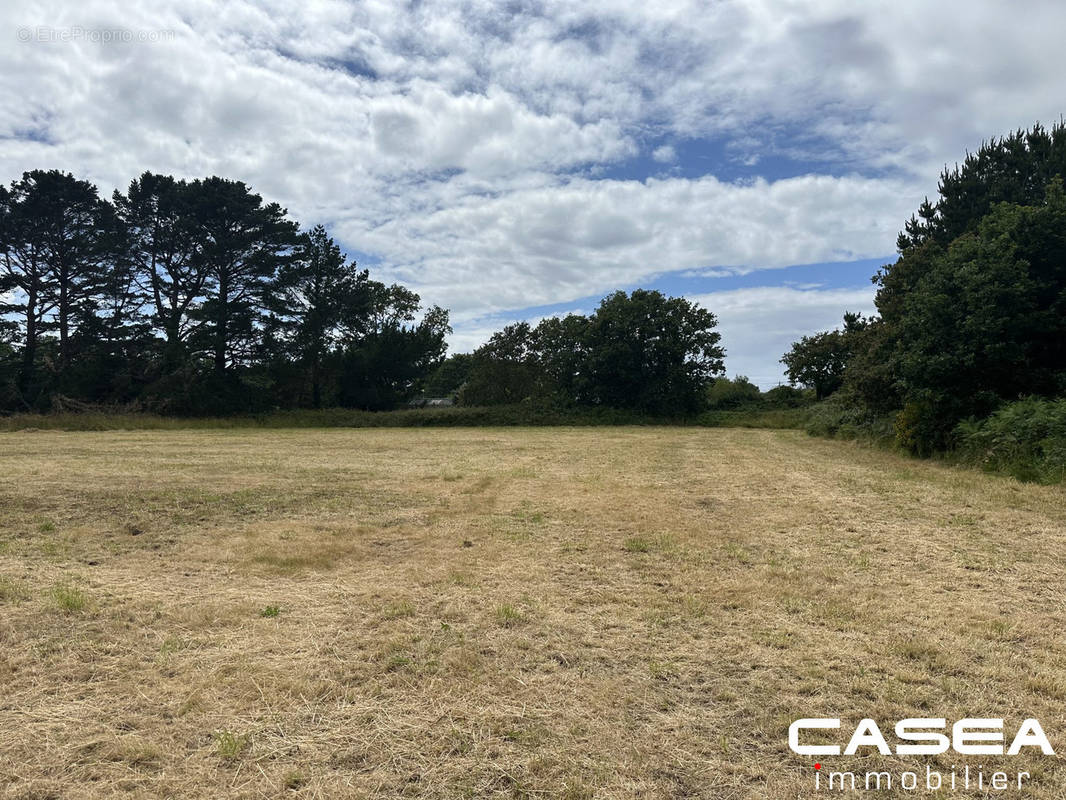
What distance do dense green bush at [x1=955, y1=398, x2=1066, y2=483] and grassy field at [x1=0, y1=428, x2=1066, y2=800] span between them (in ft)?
6.93

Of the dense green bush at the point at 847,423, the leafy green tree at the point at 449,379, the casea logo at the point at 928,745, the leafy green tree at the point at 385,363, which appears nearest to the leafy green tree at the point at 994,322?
the dense green bush at the point at 847,423

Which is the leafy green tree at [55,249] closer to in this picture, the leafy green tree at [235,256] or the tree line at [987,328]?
the leafy green tree at [235,256]

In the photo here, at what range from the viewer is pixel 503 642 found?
12.2ft

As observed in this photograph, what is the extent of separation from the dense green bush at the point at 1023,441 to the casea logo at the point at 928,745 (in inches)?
355

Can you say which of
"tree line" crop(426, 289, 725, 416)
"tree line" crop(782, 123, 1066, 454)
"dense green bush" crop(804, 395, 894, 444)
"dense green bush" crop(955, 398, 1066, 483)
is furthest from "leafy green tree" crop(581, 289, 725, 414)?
"dense green bush" crop(955, 398, 1066, 483)

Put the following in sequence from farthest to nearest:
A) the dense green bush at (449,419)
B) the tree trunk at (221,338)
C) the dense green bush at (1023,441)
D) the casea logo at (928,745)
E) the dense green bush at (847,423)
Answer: the tree trunk at (221,338) < the dense green bush at (449,419) < the dense green bush at (847,423) < the dense green bush at (1023,441) < the casea logo at (928,745)

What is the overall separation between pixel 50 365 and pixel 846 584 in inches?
1586

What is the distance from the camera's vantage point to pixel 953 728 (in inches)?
106

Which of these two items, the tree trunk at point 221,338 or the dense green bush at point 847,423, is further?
the tree trunk at point 221,338

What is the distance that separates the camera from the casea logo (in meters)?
2.34

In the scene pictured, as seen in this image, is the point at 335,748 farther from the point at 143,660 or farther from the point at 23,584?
the point at 23,584

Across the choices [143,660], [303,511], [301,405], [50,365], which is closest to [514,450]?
[303,511]

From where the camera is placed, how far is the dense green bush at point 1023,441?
984 cm

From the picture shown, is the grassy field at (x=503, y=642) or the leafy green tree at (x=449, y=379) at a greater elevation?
the leafy green tree at (x=449, y=379)
